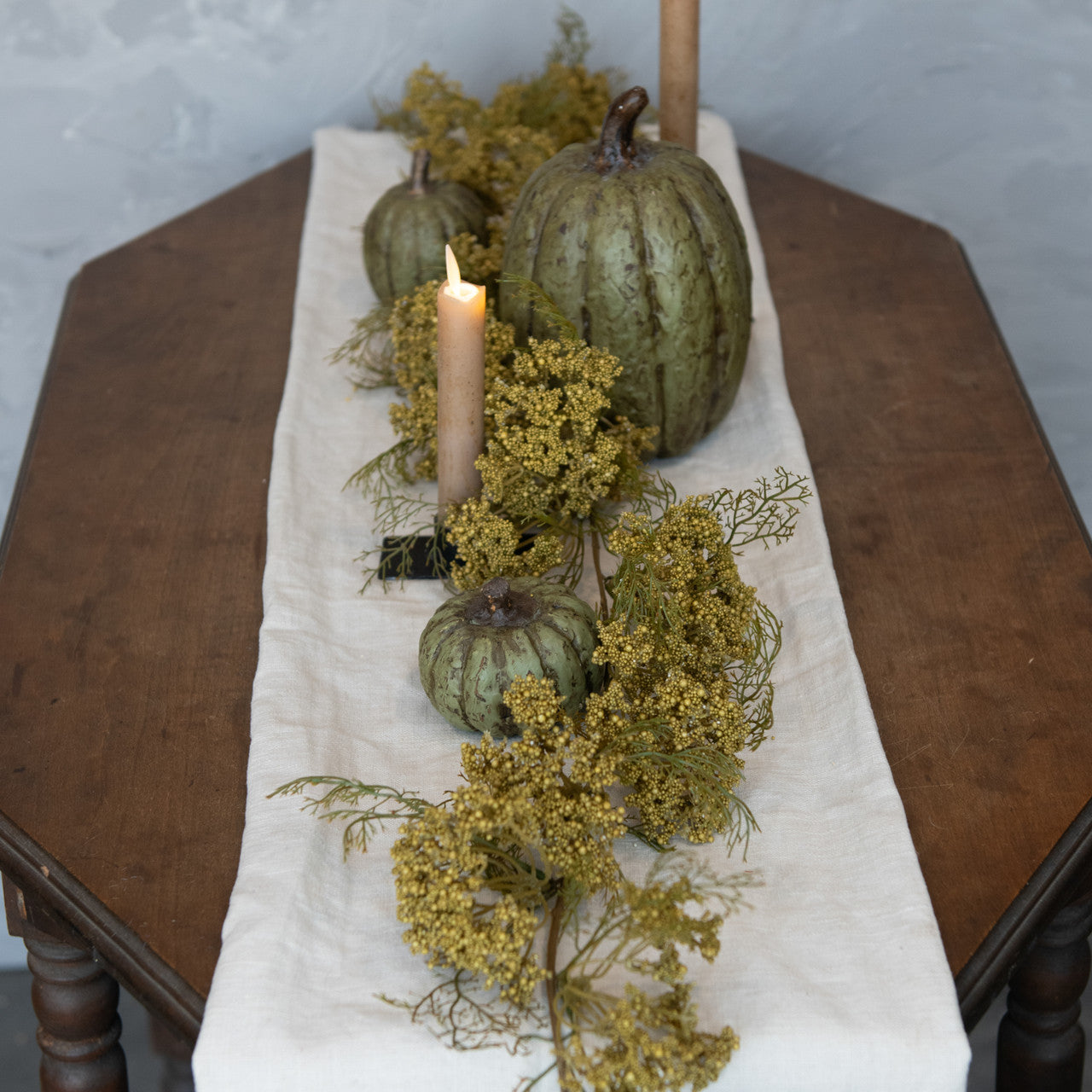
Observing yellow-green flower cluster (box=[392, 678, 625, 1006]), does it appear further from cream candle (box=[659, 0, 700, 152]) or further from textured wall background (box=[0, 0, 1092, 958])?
textured wall background (box=[0, 0, 1092, 958])

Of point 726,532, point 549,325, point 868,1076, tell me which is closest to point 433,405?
point 549,325

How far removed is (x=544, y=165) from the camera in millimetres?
881

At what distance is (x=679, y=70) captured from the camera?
3.51 ft

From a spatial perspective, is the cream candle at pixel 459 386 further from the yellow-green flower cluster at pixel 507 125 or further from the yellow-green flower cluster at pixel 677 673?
the yellow-green flower cluster at pixel 507 125

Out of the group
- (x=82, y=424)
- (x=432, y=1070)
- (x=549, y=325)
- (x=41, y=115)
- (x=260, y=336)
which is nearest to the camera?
(x=432, y=1070)

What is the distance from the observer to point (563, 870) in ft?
1.87

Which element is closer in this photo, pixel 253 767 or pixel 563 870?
pixel 563 870

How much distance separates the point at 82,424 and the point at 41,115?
1.88 ft

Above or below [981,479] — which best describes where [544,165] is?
above

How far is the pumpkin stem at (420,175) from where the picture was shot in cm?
103

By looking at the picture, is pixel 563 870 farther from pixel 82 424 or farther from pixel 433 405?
pixel 82 424

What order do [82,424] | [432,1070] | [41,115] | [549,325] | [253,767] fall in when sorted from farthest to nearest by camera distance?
[41,115], [82,424], [549,325], [253,767], [432,1070]

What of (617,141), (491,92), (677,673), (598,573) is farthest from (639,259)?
(491,92)

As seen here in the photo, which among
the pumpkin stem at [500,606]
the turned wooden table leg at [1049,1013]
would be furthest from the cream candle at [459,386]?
the turned wooden table leg at [1049,1013]
